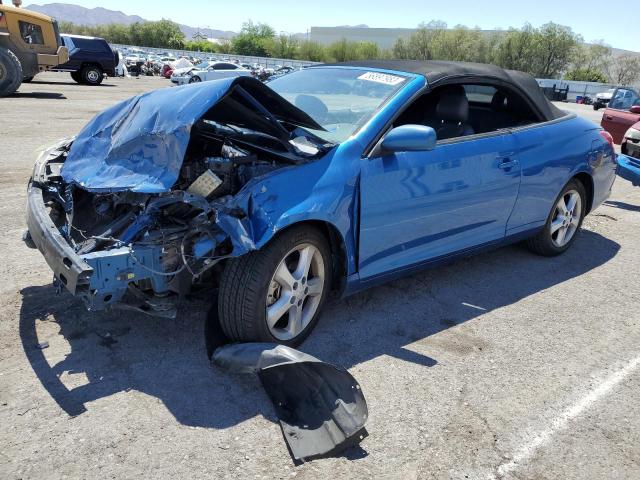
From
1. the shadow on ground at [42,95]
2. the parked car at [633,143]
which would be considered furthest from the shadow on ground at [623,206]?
the shadow on ground at [42,95]

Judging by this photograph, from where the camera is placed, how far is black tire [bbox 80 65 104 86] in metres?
24.2

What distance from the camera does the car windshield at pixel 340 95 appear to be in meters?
3.61

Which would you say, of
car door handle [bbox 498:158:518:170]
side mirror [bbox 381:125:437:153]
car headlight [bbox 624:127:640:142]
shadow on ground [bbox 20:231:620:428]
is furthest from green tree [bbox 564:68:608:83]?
side mirror [bbox 381:125:437:153]

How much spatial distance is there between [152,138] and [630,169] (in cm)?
679

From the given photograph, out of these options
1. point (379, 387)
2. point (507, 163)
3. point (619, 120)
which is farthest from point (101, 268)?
point (619, 120)

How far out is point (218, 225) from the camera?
114 inches

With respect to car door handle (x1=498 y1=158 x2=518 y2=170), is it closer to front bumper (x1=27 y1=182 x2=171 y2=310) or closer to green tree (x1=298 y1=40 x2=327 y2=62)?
front bumper (x1=27 y1=182 x2=171 y2=310)

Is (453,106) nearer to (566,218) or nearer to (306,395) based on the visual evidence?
(566,218)

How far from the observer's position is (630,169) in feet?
25.0

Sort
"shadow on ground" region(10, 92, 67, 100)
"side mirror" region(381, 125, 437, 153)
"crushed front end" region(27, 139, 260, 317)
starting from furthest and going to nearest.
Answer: "shadow on ground" region(10, 92, 67, 100) → "side mirror" region(381, 125, 437, 153) → "crushed front end" region(27, 139, 260, 317)

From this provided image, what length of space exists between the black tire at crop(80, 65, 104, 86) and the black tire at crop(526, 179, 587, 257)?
23.5 m

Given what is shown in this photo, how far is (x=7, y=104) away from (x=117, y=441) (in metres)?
13.8

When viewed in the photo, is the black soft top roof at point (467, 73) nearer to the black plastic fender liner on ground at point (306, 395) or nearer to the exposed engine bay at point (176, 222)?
the exposed engine bay at point (176, 222)

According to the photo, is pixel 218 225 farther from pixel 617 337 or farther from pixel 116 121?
pixel 617 337
